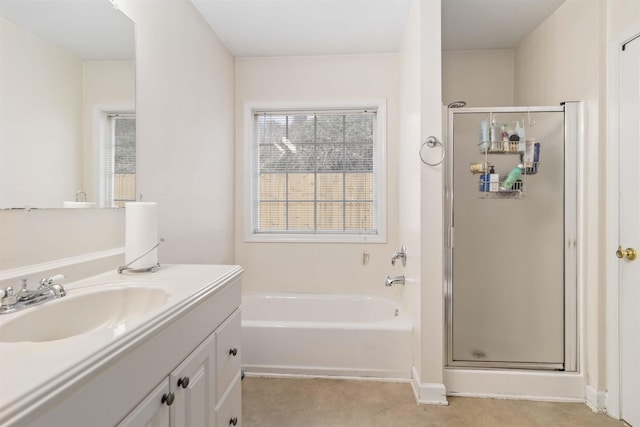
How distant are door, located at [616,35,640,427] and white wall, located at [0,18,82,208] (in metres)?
2.57

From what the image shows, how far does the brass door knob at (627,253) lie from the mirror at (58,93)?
255cm

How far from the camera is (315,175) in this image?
300cm

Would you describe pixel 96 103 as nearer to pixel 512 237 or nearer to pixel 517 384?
pixel 512 237

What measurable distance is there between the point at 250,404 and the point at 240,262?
1.31m

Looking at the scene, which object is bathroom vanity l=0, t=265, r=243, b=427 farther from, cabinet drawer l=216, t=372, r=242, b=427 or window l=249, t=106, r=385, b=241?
window l=249, t=106, r=385, b=241

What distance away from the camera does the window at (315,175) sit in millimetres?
2959

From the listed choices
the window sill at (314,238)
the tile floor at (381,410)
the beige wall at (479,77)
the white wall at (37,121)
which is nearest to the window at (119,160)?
the white wall at (37,121)

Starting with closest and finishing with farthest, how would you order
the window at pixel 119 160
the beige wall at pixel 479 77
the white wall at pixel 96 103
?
1. the white wall at pixel 96 103
2. the window at pixel 119 160
3. the beige wall at pixel 479 77

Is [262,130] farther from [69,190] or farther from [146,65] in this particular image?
[69,190]

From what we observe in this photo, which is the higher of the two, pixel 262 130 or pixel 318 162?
pixel 262 130

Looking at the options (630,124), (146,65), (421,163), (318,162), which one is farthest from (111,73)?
(630,124)

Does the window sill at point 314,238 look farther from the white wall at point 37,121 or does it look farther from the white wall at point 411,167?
the white wall at point 37,121

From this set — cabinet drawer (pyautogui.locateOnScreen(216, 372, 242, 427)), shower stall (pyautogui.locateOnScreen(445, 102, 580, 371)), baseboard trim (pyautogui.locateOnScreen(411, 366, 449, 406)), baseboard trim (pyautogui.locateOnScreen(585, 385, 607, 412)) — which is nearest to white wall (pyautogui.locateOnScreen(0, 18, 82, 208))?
cabinet drawer (pyautogui.locateOnScreen(216, 372, 242, 427))

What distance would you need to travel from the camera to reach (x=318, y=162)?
299 centimetres
